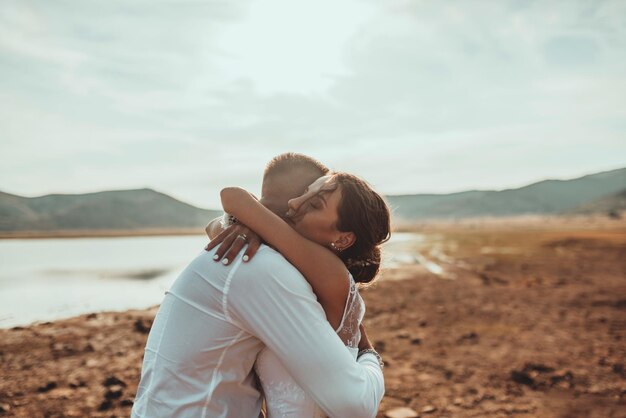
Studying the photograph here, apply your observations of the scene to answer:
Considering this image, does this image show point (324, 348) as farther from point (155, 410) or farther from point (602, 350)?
point (602, 350)

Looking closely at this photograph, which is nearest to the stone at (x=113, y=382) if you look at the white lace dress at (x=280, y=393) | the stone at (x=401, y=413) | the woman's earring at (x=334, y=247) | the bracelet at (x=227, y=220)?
the stone at (x=401, y=413)

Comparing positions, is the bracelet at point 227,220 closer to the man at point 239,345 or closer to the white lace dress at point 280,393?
the man at point 239,345

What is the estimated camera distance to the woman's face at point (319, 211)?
6.99 ft

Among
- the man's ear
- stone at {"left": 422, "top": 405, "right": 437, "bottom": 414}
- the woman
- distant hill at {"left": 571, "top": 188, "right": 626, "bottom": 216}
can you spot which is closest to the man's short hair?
the woman

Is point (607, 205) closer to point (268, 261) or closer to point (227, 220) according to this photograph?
point (227, 220)

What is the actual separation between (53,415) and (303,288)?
163 inches

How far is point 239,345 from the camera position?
1865 millimetres

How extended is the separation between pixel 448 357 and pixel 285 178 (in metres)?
5.23

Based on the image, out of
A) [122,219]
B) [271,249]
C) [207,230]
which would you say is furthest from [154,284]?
[122,219]

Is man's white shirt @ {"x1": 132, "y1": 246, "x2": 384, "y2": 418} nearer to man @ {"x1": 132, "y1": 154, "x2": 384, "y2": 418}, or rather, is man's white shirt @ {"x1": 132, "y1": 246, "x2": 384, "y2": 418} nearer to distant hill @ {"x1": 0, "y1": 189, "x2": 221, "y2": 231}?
man @ {"x1": 132, "y1": 154, "x2": 384, "y2": 418}

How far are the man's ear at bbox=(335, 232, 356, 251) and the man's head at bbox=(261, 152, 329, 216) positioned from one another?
297mm

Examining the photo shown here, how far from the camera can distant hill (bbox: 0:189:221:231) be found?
129500 millimetres

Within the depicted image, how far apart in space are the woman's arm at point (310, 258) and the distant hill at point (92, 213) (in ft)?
433

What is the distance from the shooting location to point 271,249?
188cm
